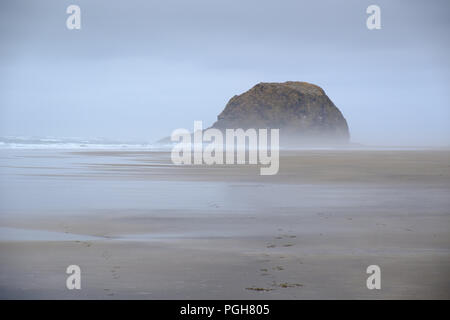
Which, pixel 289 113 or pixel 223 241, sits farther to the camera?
pixel 289 113

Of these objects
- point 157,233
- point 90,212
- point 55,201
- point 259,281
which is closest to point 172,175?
point 55,201

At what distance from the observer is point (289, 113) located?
15838 cm

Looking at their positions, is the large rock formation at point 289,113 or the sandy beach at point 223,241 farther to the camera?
the large rock formation at point 289,113

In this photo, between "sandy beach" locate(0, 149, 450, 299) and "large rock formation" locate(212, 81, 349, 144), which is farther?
"large rock formation" locate(212, 81, 349, 144)

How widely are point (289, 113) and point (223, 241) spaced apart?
15322cm

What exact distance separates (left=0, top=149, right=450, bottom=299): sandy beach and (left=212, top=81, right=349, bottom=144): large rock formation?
452 feet

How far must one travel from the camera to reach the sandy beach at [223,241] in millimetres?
4785

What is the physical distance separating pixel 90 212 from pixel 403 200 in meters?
5.93

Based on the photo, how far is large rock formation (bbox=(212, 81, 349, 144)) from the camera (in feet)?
502

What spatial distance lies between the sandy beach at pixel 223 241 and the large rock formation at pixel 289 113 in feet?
452

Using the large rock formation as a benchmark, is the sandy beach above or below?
below

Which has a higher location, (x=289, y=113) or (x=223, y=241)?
(x=289, y=113)

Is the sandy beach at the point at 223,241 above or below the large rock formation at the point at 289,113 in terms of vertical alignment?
below
